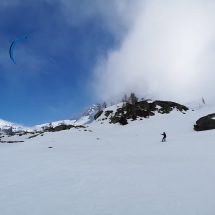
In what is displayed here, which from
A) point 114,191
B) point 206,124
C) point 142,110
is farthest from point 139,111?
point 114,191

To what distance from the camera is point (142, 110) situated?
88.6 m

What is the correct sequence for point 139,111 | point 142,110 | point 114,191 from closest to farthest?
point 114,191 < point 139,111 < point 142,110

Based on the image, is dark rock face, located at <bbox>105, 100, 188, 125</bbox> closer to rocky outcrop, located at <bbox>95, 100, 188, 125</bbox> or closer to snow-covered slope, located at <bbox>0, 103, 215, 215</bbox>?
rocky outcrop, located at <bbox>95, 100, 188, 125</bbox>

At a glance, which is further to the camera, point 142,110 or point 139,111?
point 142,110

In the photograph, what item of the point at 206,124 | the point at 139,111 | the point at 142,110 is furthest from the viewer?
the point at 142,110

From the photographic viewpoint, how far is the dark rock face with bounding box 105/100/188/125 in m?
85.1

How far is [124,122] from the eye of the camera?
78000mm

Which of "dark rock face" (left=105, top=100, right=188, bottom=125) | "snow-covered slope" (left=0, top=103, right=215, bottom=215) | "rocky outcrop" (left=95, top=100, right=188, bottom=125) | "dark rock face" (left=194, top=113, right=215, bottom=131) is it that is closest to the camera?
"snow-covered slope" (left=0, top=103, right=215, bottom=215)

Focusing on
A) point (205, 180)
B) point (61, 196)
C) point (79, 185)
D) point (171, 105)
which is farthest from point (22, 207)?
point (171, 105)

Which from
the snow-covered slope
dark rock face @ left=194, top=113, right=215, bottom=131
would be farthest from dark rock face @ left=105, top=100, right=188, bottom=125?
the snow-covered slope

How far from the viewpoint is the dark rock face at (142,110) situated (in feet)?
279

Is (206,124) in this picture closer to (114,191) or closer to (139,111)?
(114,191)

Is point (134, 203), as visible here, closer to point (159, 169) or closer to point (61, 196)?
point (61, 196)

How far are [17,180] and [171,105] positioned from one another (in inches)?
3353
